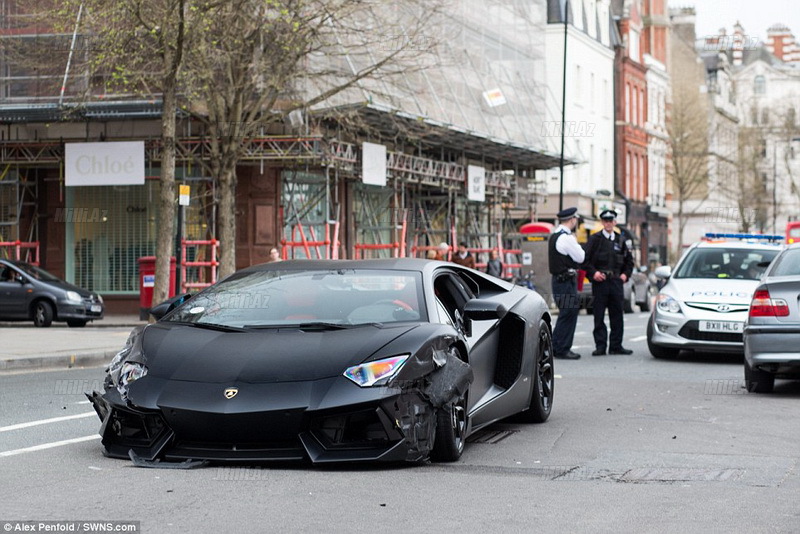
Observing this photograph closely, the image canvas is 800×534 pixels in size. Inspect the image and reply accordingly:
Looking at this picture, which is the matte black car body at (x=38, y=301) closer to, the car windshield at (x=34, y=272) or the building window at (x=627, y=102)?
the car windshield at (x=34, y=272)

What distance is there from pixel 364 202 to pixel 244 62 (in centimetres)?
1090

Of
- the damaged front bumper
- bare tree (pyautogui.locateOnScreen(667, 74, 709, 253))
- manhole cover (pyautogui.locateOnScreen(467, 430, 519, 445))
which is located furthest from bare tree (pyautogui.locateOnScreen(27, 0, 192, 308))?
bare tree (pyautogui.locateOnScreen(667, 74, 709, 253))

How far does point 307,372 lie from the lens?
7168 millimetres

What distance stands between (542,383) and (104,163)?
2272 centimetres

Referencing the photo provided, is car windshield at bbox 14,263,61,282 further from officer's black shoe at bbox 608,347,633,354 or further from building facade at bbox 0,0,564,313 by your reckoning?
officer's black shoe at bbox 608,347,633,354

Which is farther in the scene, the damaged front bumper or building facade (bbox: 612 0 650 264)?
building facade (bbox: 612 0 650 264)

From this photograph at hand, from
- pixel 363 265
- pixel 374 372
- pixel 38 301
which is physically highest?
pixel 363 265

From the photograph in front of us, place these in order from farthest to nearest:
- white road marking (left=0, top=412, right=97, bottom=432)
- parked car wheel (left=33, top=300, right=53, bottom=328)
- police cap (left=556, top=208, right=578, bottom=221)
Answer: parked car wheel (left=33, top=300, right=53, bottom=328), police cap (left=556, top=208, right=578, bottom=221), white road marking (left=0, top=412, right=97, bottom=432)

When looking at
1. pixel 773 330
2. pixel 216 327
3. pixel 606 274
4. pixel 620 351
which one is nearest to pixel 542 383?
pixel 773 330

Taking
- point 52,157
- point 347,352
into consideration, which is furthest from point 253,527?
point 52,157

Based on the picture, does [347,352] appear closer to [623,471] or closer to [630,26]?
[623,471]

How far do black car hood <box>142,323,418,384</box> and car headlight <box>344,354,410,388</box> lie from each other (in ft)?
0.14

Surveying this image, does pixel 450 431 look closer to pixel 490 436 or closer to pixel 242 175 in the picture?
pixel 490 436

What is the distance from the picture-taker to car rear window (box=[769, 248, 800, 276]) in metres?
13.2
